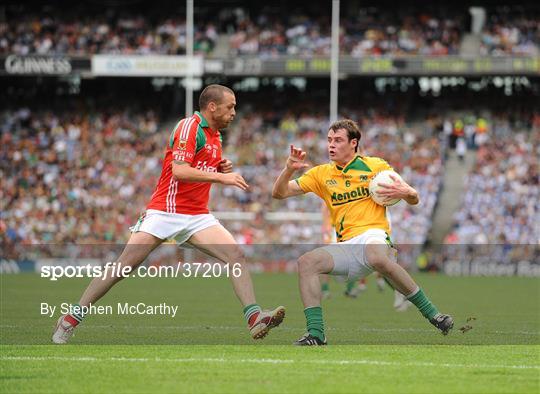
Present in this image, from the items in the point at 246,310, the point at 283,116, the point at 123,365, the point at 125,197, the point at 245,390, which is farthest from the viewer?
the point at 283,116

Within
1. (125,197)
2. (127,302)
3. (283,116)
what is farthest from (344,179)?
(283,116)

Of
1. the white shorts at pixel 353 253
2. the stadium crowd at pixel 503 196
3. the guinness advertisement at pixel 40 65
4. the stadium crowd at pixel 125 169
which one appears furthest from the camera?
the guinness advertisement at pixel 40 65

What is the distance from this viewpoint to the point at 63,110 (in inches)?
1578

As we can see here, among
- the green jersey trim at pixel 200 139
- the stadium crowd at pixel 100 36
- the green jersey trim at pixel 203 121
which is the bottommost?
the green jersey trim at pixel 200 139

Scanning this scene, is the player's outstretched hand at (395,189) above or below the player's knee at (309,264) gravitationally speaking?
above

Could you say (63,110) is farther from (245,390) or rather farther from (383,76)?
(245,390)

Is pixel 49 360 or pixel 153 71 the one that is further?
pixel 153 71

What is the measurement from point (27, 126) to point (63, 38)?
3.48m

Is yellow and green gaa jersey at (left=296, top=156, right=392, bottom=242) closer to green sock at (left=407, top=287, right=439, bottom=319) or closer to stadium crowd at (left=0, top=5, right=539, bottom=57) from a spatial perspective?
green sock at (left=407, top=287, right=439, bottom=319)

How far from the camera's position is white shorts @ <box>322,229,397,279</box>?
951 centimetres

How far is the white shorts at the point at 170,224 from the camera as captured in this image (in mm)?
9578

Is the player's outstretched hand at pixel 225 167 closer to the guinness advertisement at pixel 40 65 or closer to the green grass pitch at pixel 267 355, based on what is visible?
the green grass pitch at pixel 267 355

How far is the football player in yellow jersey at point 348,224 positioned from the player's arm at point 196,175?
0.61 m
